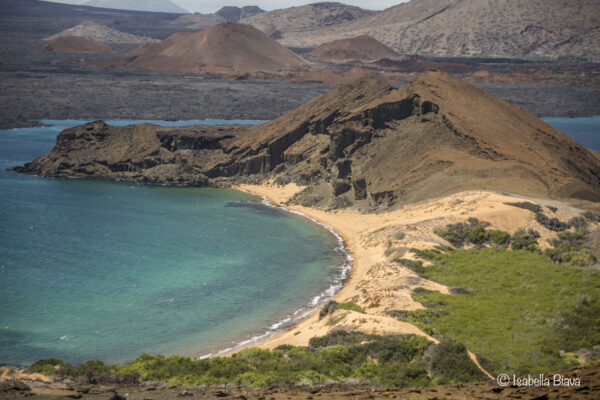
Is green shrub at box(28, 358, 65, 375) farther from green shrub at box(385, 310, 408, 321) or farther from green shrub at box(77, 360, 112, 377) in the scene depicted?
green shrub at box(385, 310, 408, 321)

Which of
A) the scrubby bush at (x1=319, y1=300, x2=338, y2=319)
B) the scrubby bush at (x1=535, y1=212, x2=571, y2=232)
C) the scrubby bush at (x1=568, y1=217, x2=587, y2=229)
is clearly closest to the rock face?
the scrubby bush at (x1=568, y1=217, x2=587, y2=229)

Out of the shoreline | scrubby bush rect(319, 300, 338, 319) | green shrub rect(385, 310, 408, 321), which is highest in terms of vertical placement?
green shrub rect(385, 310, 408, 321)

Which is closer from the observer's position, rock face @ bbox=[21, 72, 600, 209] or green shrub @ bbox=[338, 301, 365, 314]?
green shrub @ bbox=[338, 301, 365, 314]

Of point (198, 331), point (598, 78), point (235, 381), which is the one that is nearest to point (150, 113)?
point (198, 331)

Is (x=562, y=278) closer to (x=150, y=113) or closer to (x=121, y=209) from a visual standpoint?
(x=121, y=209)

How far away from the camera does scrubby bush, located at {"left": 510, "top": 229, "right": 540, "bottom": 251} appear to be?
109ft

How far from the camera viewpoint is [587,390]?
12.3m

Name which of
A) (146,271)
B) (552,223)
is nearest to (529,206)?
(552,223)

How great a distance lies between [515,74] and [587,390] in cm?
16623

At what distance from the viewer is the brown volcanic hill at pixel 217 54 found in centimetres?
17488

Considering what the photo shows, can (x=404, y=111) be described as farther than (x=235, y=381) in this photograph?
Yes

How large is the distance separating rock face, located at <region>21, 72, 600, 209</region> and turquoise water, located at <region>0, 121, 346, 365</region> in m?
6.83

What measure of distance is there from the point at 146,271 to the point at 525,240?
22951 millimetres

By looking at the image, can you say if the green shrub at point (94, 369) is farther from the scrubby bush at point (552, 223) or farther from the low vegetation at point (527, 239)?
the scrubby bush at point (552, 223)
